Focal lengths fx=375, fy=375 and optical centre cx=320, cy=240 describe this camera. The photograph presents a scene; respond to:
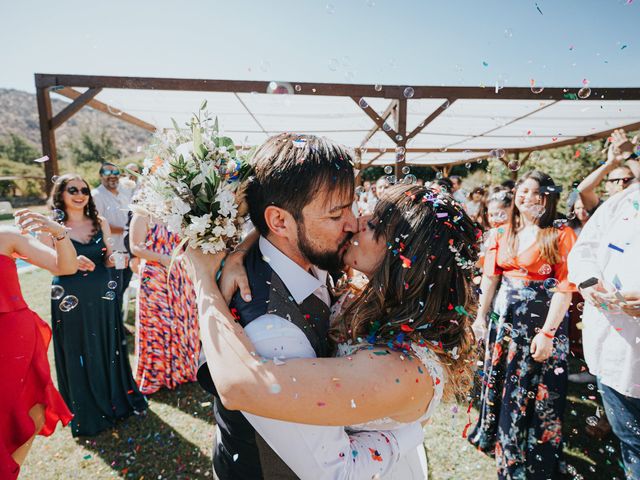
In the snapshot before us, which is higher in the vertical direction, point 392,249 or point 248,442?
point 392,249

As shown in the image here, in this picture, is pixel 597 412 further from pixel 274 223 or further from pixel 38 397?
pixel 38 397

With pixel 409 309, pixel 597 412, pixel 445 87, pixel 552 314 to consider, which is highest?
pixel 445 87

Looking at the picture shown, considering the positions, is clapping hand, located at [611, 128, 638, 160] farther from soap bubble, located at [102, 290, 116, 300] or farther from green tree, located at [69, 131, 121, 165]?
green tree, located at [69, 131, 121, 165]

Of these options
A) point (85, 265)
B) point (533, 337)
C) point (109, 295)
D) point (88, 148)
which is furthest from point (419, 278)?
point (88, 148)

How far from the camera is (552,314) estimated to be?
3.09 meters

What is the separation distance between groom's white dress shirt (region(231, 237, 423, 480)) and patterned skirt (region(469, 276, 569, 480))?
7.51 ft

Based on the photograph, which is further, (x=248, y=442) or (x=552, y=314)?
(x=552, y=314)

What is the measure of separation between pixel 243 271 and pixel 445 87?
16.6ft

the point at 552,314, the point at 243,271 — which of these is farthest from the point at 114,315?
the point at 552,314

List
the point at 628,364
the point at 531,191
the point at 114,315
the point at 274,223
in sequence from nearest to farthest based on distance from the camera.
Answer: the point at 274,223, the point at 628,364, the point at 531,191, the point at 114,315

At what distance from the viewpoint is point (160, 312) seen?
4.70 meters

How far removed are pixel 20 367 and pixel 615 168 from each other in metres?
5.13

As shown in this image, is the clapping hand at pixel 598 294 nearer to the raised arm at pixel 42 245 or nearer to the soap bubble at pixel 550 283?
the soap bubble at pixel 550 283

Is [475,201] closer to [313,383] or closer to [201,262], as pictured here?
[201,262]
